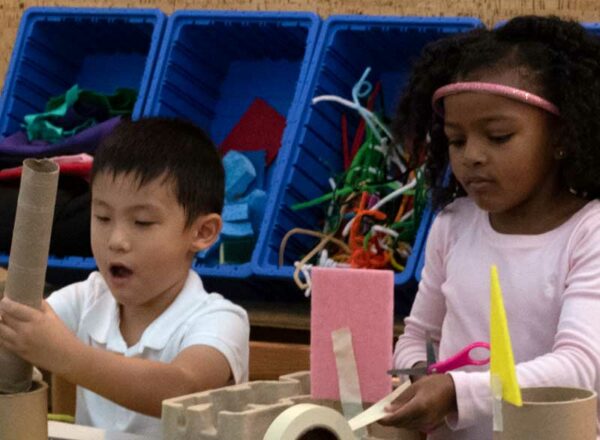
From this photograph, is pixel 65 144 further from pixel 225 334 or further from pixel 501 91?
pixel 501 91

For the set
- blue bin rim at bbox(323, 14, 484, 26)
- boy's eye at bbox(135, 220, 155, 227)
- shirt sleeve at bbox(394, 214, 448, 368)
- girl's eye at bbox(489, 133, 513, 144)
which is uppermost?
blue bin rim at bbox(323, 14, 484, 26)

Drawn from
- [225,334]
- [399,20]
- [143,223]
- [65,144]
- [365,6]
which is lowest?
[225,334]

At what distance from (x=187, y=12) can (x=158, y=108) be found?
0.72ft

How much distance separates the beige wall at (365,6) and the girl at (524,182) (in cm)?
108

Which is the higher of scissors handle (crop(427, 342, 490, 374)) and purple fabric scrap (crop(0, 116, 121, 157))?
purple fabric scrap (crop(0, 116, 121, 157))

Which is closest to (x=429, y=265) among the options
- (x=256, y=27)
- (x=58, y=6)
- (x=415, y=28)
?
(x=415, y=28)

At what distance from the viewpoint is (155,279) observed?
1.53 metres

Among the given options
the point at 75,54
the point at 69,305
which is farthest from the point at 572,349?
the point at 75,54

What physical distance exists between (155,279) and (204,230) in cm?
11

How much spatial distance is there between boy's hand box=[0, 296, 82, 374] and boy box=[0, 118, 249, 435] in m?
0.22

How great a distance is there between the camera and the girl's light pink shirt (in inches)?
46.0

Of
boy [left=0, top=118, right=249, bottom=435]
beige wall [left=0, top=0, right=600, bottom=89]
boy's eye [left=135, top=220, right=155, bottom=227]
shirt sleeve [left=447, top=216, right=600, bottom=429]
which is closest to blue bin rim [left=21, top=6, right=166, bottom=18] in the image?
beige wall [left=0, top=0, right=600, bottom=89]

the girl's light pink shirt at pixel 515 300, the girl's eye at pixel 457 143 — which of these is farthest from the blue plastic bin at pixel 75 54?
the girl's eye at pixel 457 143

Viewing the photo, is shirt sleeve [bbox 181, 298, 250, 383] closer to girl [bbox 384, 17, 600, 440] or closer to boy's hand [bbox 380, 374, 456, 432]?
girl [bbox 384, 17, 600, 440]
